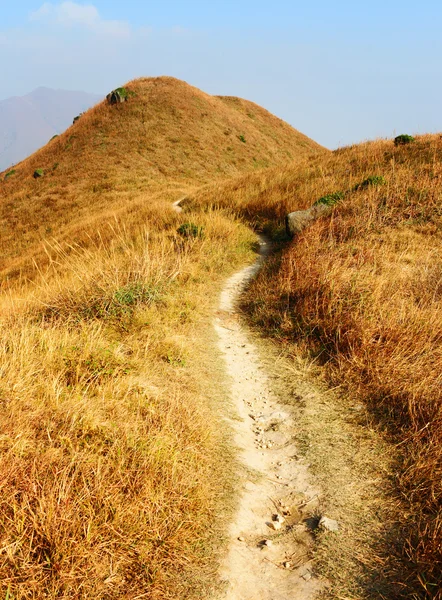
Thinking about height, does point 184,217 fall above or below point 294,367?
above

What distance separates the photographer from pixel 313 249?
7.97m

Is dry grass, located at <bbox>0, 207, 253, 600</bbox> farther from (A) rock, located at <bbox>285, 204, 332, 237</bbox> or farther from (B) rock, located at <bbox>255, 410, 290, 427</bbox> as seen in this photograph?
(A) rock, located at <bbox>285, 204, 332, 237</bbox>

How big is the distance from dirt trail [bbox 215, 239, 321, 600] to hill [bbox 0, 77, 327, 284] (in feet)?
65.1

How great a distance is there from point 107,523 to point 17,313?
4.37 m

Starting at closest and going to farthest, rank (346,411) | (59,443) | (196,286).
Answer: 1. (59,443)
2. (346,411)
3. (196,286)

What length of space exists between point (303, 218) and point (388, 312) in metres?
5.85

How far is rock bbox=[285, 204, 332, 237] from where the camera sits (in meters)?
10.4

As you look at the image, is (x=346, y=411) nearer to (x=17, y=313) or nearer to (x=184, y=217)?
(x=17, y=313)

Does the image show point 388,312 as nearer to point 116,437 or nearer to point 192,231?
point 116,437

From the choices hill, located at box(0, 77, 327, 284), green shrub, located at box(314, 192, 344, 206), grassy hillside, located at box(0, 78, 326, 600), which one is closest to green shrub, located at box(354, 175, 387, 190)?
green shrub, located at box(314, 192, 344, 206)

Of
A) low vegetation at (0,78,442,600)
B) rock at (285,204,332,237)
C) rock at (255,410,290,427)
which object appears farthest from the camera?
rock at (285,204,332,237)

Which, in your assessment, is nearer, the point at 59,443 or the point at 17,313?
the point at 59,443

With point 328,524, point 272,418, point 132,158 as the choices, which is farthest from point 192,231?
point 132,158

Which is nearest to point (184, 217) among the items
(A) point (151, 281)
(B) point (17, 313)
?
(A) point (151, 281)
